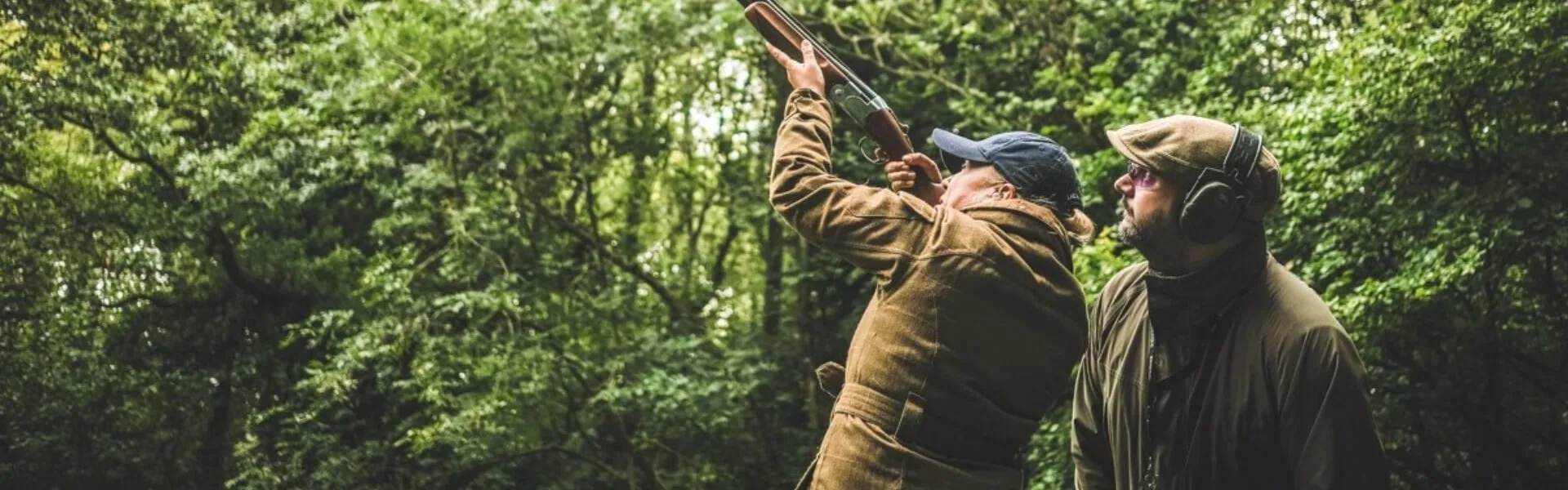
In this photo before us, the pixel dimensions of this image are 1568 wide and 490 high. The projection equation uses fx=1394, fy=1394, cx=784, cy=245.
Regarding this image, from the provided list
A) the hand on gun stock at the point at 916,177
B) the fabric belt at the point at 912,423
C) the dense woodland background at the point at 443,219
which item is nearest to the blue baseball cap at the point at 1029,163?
the hand on gun stock at the point at 916,177

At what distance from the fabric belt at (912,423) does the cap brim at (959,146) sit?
486 millimetres

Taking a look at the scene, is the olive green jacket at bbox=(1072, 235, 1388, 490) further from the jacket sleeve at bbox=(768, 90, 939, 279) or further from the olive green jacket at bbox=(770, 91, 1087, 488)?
the jacket sleeve at bbox=(768, 90, 939, 279)

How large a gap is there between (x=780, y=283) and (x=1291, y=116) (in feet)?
20.6

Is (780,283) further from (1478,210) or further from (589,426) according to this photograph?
(1478,210)

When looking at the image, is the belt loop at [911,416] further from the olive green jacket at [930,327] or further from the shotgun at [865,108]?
the shotgun at [865,108]

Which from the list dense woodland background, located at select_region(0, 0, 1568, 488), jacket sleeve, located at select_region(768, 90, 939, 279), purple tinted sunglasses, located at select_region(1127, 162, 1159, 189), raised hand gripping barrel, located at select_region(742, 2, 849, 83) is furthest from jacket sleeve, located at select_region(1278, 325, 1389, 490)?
dense woodland background, located at select_region(0, 0, 1568, 488)

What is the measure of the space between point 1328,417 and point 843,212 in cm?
89

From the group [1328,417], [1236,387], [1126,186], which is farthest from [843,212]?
[1328,417]

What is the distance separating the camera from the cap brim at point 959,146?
2643 millimetres

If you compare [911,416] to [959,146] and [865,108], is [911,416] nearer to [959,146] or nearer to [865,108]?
[959,146]

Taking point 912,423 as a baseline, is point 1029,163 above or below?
above

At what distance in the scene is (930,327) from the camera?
2.44m

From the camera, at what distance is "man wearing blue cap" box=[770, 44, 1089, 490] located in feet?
8.01

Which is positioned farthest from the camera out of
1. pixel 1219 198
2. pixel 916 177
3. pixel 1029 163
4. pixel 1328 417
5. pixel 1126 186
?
pixel 916 177
